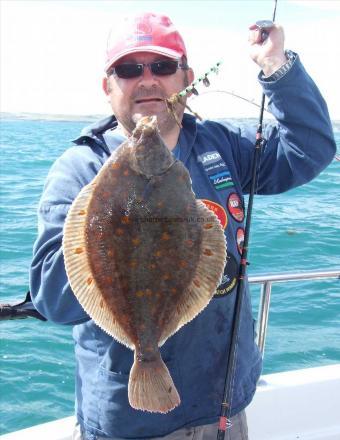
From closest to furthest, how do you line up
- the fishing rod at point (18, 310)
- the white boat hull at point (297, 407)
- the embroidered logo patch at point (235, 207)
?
1. the embroidered logo patch at point (235, 207)
2. the fishing rod at point (18, 310)
3. the white boat hull at point (297, 407)

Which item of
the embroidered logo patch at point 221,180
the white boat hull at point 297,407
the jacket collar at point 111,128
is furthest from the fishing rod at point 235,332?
the white boat hull at point 297,407

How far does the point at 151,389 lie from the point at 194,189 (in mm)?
989

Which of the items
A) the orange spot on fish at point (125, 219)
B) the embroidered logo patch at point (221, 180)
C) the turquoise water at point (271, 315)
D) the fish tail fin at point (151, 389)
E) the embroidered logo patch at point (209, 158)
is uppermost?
the embroidered logo patch at point (209, 158)

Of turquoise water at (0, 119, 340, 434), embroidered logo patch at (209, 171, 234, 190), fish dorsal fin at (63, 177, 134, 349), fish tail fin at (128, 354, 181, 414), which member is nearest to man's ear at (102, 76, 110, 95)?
embroidered logo patch at (209, 171, 234, 190)

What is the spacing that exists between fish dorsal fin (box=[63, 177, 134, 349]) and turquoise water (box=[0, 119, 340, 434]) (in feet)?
8.50

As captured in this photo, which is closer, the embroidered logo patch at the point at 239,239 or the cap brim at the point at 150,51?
the cap brim at the point at 150,51

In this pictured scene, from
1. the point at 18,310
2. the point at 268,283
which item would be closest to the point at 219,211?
the point at 18,310

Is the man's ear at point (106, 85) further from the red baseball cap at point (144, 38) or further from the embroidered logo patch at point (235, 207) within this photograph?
the embroidered logo patch at point (235, 207)

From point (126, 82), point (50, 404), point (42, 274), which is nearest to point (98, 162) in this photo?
point (126, 82)

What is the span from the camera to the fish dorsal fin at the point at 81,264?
2105 mm

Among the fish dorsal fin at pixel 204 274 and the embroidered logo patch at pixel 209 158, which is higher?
the embroidered logo patch at pixel 209 158

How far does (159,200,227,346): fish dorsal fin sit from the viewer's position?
2213mm

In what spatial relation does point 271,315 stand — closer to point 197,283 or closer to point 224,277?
point 224,277

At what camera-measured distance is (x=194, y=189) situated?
266cm
